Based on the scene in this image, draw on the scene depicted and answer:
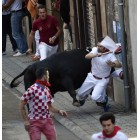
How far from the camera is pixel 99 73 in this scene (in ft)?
51.1

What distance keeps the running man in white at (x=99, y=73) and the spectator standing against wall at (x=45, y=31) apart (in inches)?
110

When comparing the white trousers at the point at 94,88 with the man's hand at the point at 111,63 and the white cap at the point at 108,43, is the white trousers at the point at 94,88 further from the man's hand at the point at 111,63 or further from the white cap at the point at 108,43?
the white cap at the point at 108,43

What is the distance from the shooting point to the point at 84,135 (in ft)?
46.8

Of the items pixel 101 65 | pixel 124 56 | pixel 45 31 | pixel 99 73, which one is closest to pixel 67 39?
pixel 45 31

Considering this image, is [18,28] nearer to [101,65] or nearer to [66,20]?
[66,20]

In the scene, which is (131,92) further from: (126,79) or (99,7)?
(99,7)

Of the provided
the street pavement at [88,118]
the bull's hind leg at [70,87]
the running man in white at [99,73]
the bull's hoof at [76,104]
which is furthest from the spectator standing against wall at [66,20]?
the bull's hoof at [76,104]

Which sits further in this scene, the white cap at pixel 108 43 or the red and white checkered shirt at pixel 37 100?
the white cap at pixel 108 43

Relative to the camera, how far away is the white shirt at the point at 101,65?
1534 centimetres

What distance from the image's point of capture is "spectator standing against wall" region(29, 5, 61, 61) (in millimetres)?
18156

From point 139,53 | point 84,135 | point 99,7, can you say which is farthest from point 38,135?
point 99,7

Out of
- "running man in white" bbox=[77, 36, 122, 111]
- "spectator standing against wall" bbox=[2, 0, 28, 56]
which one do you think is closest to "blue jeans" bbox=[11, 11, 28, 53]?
"spectator standing against wall" bbox=[2, 0, 28, 56]

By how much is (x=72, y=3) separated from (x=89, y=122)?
215 inches

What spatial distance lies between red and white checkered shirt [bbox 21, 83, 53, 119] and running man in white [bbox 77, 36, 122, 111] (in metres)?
2.95
